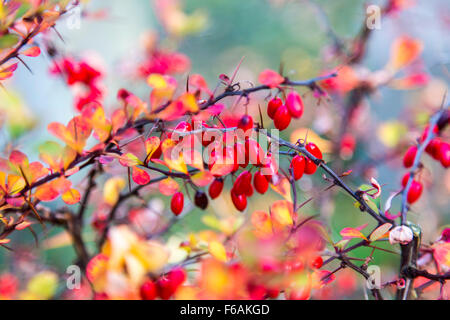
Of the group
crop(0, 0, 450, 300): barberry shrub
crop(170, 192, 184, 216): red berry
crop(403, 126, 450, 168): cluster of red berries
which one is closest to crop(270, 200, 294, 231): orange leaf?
crop(0, 0, 450, 300): barberry shrub

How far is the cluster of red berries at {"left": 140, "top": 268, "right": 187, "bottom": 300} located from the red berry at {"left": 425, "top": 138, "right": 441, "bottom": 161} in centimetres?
36

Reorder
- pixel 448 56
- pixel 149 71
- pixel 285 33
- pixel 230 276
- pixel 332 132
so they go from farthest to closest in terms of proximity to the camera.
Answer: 1. pixel 285 33
2. pixel 332 132
3. pixel 149 71
4. pixel 448 56
5. pixel 230 276

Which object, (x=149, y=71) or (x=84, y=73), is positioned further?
(x=149, y=71)

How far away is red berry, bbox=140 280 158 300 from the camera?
34 centimetres

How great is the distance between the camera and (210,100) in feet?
1.26

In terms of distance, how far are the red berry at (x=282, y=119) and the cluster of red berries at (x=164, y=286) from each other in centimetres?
19

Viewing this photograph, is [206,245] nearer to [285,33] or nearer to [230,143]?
[230,143]

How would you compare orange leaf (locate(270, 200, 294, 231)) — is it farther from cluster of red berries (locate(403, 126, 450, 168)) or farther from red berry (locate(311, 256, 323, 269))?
cluster of red berries (locate(403, 126, 450, 168))

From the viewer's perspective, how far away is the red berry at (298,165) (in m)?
0.39

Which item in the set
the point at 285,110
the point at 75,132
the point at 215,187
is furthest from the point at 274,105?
the point at 75,132

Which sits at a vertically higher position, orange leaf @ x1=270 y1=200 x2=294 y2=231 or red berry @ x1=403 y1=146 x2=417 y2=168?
red berry @ x1=403 y1=146 x2=417 y2=168

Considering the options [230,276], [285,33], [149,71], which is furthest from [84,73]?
[285,33]
